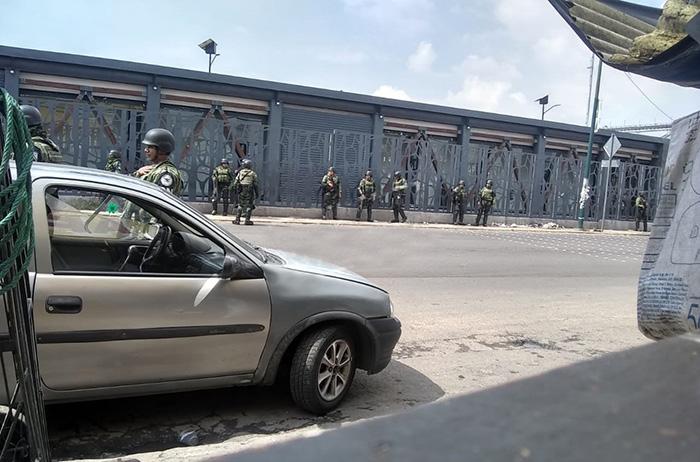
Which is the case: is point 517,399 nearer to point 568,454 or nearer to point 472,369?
point 568,454

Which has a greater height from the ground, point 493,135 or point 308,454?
point 493,135

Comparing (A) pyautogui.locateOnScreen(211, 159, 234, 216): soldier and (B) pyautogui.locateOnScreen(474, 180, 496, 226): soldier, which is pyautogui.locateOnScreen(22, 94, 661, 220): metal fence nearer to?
(B) pyautogui.locateOnScreen(474, 180, 496, 226): soldier

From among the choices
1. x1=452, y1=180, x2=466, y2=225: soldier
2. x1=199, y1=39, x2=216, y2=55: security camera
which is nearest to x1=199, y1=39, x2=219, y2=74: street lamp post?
x1=199, y1=39, x2=216, y2=55: security camera

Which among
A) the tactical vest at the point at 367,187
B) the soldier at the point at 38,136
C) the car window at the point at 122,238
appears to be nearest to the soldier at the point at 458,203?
the tactical vest at the point at 367,187

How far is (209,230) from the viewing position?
12.0 feet

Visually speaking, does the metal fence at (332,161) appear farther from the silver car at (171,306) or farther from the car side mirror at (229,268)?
the car side mirror at (229,268)

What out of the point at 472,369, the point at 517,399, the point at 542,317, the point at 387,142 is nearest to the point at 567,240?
the point at 387,142

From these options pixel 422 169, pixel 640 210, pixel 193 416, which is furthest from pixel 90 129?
pixel 640 210

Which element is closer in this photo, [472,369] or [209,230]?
[209,230]

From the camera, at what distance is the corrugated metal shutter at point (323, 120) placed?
71.2ft

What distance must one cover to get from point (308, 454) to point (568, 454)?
436mm

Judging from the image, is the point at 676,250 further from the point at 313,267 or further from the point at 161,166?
the point at 161,166

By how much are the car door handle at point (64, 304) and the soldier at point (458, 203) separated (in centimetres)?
1994

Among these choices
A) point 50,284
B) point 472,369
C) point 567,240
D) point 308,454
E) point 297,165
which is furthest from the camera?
point 297,165
